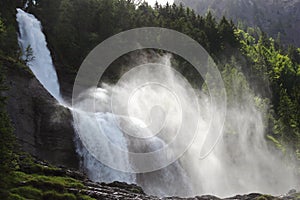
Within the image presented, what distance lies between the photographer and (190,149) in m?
60.0

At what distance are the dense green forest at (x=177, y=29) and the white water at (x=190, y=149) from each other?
3301mm

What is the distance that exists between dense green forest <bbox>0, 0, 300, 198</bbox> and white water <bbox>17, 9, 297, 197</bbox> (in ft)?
10.8

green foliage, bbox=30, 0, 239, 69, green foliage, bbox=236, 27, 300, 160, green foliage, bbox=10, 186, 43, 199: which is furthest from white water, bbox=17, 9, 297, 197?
green foliage, bbox=10, 186, 43, 199

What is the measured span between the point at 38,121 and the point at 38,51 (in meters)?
27.4

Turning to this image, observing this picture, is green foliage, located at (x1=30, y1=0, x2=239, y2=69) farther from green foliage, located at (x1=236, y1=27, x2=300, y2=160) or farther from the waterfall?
green foliage, located at (x1=236, y1=27, x2=300, y2=160)

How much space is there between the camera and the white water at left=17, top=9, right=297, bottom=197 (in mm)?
45500

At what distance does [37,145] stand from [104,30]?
48.9m

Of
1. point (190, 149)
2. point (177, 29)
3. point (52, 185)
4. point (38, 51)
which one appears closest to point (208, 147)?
point (190, 149)

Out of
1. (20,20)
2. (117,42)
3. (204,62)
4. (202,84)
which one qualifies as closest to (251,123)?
(202,84)

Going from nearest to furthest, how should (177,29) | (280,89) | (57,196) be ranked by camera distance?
1. (57,196)
2. (280,89)
3. (177,29)

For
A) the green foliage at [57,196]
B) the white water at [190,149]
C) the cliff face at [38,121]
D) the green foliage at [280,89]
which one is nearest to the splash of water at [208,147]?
the white water at [190,149]

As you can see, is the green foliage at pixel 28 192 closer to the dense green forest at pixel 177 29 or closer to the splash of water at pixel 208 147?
the splash of water at pixel 208 147

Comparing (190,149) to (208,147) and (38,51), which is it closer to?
(208,147)

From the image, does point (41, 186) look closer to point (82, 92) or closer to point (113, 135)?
point (113, 135)
